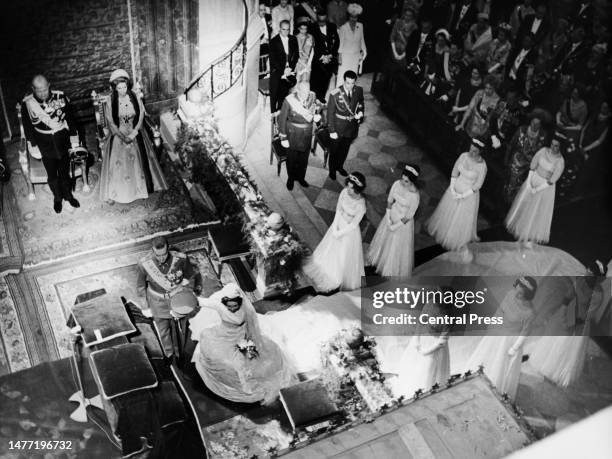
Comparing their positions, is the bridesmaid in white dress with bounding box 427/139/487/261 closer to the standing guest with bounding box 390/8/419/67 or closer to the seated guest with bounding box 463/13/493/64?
the seated guest with bounding box 463/13/493/64

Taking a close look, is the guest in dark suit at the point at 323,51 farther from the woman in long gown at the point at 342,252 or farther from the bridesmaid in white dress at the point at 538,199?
the bridesmaid in white dress at the point at 538,199

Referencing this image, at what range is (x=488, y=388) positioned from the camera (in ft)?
19.1

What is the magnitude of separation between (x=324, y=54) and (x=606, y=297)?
4.30 metres

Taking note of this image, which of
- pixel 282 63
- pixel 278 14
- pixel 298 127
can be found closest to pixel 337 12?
pixel 278 14

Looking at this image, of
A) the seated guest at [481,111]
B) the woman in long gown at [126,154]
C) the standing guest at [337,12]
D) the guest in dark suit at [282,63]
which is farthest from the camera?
the standing guest at [337,12]

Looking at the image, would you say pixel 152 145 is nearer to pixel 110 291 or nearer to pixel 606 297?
pixel 110 291

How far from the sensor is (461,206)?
7727 mm

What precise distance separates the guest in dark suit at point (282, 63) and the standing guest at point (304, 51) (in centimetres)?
6

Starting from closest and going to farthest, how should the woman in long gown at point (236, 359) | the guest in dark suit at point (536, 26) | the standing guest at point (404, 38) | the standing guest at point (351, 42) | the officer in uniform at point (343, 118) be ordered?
the woman in long gown at point (236, 359) → the officer in uniform at point (343, 118) → the guest in dark suit at point (536, 26) → the standing guest at point (351, 42) → the standing guest at point (404, 38)

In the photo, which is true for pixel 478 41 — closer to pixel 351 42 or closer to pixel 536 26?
pixel 536 26

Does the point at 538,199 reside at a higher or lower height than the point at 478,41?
lower

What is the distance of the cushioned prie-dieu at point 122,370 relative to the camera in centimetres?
556

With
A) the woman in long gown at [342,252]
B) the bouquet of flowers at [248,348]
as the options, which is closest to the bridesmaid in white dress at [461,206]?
the woman in long gown at [342,252]

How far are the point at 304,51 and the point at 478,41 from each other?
7.72 feet
